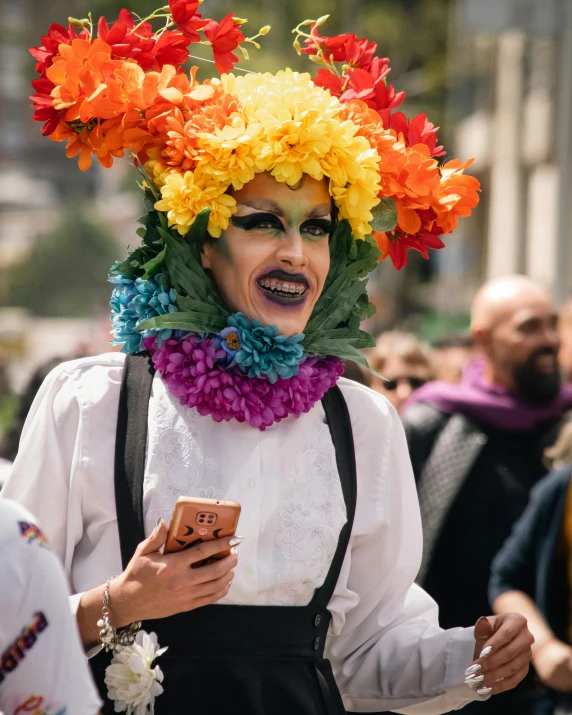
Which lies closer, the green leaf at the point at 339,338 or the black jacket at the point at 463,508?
the green leaf at the point at 339,338

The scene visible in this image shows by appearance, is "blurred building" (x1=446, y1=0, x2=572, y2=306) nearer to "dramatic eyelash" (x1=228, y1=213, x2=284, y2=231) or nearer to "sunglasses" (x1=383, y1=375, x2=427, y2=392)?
"sunglasses" (x1=383, y1=375, x2=427, y2=392)

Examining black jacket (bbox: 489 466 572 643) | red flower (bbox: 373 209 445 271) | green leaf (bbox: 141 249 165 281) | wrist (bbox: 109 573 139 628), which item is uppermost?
red flower (bbox: 373 209 445 271)

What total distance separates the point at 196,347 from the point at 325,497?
467 millimetres

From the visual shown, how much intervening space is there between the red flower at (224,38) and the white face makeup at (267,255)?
0.36 meters

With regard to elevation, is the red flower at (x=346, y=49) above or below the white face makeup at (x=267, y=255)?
above

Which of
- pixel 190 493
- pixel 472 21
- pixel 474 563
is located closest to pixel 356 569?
pixel 190 493

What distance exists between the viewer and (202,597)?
2.55 metres

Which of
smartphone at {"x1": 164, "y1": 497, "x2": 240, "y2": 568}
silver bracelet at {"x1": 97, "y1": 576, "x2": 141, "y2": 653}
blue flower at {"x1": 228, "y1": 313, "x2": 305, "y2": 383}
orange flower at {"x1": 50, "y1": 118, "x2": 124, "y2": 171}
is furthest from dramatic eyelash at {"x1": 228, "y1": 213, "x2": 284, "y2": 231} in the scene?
silver bracelet at {"x1": 97, "y1": 576, "x2": 141, "y2": 653}

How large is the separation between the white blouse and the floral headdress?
0.33 ft

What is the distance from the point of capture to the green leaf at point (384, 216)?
3.06 meters

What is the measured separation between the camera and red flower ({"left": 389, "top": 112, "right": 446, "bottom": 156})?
3.10 m

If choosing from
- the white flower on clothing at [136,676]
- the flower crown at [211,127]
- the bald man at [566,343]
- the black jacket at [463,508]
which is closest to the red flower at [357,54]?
the flower crown at [211,127]

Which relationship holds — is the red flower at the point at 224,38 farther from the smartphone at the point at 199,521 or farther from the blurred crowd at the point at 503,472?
the blurred crowd at the point at 503,472

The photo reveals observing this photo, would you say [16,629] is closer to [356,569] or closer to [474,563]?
[356,569]
